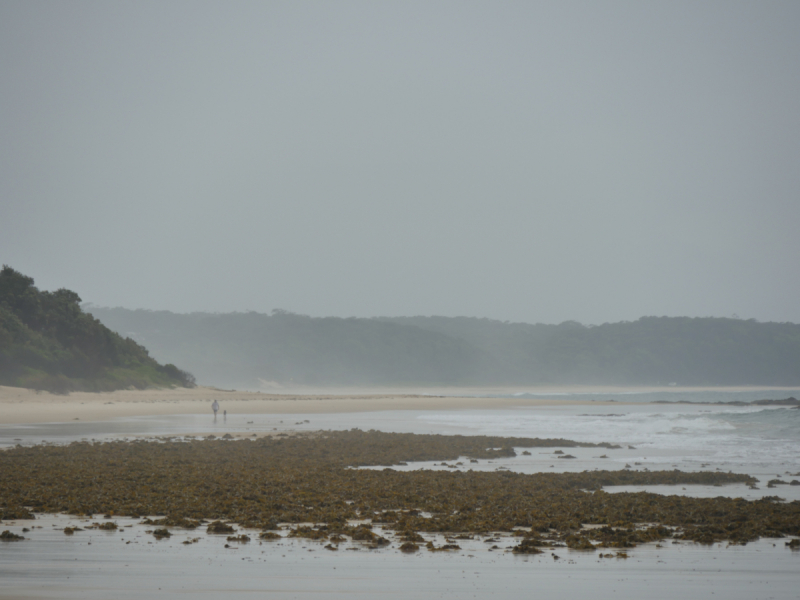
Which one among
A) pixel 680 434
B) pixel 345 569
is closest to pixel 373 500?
pixel 345 569

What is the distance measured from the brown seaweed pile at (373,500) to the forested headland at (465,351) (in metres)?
92.8

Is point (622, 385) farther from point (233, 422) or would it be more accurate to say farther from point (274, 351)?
point (233, 422)

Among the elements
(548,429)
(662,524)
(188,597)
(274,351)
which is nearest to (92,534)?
(188,597)

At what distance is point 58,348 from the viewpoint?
142 ft

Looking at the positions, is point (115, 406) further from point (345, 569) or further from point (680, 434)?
point (345, 569)

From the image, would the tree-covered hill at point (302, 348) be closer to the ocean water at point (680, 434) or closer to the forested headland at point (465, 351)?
the forested headland at point (465, 351)

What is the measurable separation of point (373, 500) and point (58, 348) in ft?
128

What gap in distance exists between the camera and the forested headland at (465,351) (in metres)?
120

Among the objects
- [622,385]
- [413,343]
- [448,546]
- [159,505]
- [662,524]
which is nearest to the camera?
[448,546]

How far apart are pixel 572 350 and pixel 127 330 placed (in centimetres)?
8494

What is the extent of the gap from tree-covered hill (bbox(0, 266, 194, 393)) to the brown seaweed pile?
83.7ft

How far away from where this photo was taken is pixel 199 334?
441 feet

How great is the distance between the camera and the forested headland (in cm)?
12006

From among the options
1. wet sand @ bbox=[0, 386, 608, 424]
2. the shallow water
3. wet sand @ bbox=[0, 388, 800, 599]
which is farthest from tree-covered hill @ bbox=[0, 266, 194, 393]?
the shallow water
